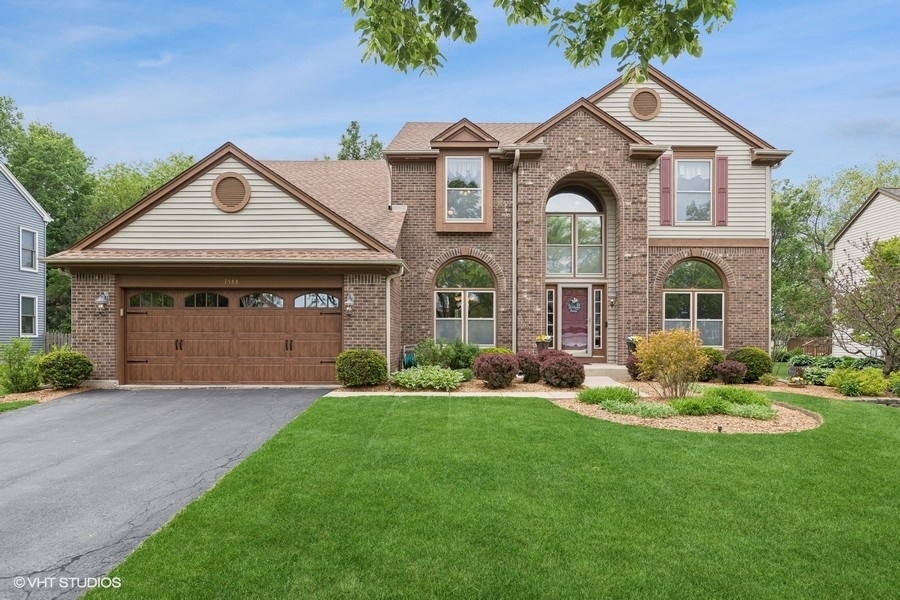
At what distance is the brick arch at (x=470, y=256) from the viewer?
14.2 metres

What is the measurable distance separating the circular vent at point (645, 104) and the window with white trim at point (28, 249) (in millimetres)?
25036

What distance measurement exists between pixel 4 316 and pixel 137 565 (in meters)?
22.9

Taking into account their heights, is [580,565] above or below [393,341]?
below

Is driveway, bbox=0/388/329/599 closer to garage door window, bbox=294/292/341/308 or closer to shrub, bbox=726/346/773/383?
garage door window, bbox=294/292/341/308

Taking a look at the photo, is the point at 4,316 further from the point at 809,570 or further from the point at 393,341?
the point at 809,570

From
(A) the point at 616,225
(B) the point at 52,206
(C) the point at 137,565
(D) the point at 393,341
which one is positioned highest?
(B) the point at 52,206

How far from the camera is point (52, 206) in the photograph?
99.9ft

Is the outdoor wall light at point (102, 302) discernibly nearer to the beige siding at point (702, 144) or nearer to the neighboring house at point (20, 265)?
the neighboring house at point (20, 265)

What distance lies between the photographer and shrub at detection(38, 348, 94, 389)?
35.4 ft

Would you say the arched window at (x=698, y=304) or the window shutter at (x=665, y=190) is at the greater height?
the window shutter at (x=665, y=190)

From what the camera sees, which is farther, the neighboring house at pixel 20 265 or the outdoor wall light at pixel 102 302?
the neighboring house at pixel 20 265

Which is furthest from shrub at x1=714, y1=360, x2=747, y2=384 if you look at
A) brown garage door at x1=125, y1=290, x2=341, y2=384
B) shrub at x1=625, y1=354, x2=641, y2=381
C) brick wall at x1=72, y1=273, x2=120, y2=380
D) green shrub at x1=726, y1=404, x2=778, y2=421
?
brick wall at x1=72, y1=273, x2=120, y2=380

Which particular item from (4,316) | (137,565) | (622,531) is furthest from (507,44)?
(4,316)

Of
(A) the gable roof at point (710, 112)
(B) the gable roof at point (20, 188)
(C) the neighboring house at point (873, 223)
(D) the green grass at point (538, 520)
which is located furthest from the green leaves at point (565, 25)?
(B) the gable roof at point (20, 188)
